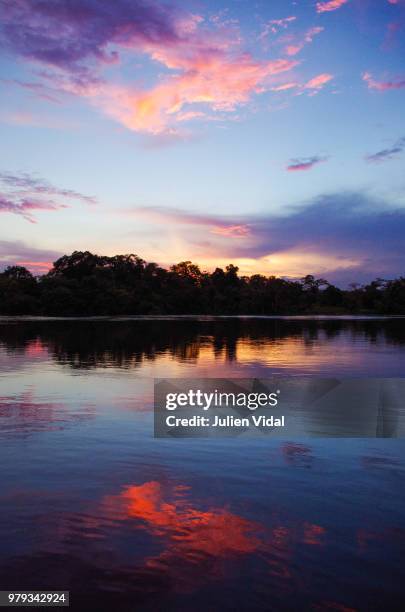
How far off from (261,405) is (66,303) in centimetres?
12330

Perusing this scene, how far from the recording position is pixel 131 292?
6309 inches

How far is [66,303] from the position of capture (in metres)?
134

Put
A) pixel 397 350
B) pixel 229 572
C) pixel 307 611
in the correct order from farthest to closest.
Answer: pixel 397 350, pixel 229 572, pixel 307 611

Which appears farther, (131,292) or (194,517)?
(131,292)

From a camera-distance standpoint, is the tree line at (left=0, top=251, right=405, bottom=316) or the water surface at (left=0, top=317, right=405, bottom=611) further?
the tree line at (left=0, top=251, right=405, bottom=316)

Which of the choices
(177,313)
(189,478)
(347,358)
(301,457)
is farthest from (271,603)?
(177,313)

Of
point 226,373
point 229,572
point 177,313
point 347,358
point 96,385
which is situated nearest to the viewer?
point 229,572

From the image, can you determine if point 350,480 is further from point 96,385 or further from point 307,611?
point 96,385

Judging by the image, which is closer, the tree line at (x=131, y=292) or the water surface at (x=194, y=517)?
the water surface at (x=194, y=517)

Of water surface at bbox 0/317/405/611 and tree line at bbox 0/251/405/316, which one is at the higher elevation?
tree line at bbox 0/251/405/316

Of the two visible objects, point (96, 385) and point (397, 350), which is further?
point (397, 350)

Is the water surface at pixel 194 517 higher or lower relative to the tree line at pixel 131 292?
lower

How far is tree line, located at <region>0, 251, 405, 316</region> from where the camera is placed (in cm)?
13400

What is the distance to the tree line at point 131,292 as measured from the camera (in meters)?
134
